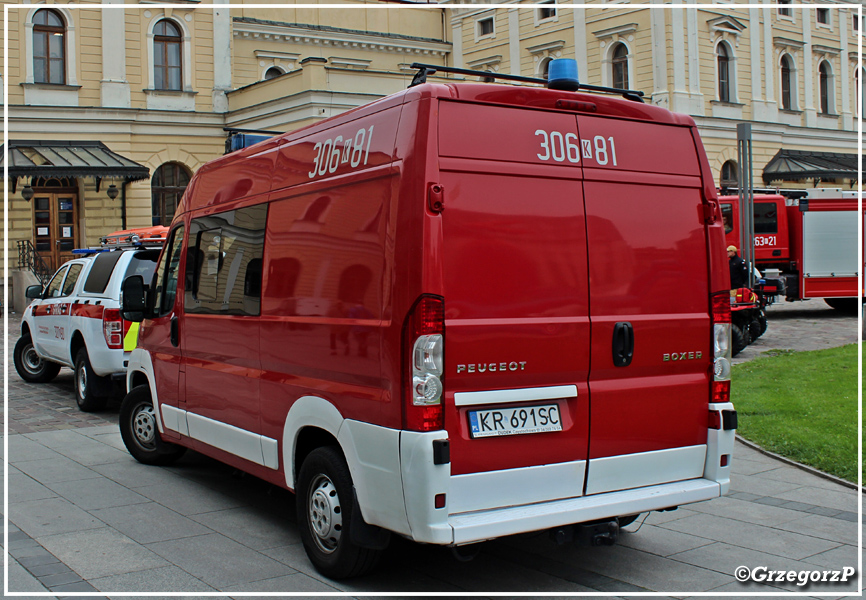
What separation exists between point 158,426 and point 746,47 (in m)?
36.3

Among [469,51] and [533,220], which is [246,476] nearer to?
[533,220]

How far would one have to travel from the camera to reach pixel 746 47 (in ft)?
125

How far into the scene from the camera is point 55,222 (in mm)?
31875

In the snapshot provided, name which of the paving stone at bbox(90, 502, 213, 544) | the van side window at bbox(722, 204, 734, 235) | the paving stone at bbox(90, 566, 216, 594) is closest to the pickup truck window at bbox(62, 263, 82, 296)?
the paving stone at bbox(90, 502, 213, 544)

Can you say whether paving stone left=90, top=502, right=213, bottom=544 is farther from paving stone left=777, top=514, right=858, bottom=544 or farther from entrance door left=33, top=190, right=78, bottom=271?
entrance door left=33, top=190, right=78, bottom=271

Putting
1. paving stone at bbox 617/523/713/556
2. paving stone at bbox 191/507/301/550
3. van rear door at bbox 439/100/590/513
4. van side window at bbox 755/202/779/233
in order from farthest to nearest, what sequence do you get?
van side window at bbox 755/202/779/233
paving stone at bbox 191/507/301/550
paving stone at bbox 617/523/713/556
van rear door at bbox 439/100/590/513

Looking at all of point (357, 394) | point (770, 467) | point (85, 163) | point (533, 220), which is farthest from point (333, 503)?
point (85, 163)

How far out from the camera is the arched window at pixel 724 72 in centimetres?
3744

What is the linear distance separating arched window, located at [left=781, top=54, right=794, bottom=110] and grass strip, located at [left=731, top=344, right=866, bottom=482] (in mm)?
29602

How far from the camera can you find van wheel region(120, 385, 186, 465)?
7.82 meters

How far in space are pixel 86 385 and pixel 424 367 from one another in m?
7.63

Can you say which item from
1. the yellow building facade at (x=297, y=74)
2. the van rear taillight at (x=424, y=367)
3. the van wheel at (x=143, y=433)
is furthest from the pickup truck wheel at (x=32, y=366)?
the yellow building facade at (x=297, y=74)

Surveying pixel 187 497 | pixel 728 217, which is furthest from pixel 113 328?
pixel 728 217

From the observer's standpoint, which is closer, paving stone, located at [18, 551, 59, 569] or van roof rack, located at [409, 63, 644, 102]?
van roof rack, located at [409, 63, 644, 102]
